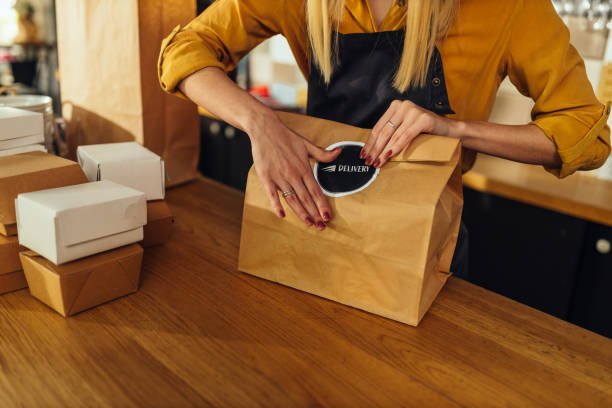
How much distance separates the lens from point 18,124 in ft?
3.04

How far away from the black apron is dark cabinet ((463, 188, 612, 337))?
37.2 inches

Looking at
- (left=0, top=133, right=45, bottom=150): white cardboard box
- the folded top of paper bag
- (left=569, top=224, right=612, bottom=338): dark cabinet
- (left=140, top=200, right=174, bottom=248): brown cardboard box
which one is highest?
the folded top of paper bag

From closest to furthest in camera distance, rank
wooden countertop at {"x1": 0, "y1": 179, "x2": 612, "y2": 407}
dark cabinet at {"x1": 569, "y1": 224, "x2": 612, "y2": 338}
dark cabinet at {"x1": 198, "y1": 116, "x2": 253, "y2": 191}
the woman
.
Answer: wooden countertop at {"x1": 0, "y1": 179, "x2": 612, "y2": 407}, the woman, dark cabinet at {"x1": 569, "y1": 224, "x2": 612, "y2": 338}, dark cabinet at {"x1": 198, "y1": 116, "x2": 253, "y2": 191}

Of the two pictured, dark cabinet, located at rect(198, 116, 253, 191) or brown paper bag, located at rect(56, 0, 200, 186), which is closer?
brown paper bag, located at rect(56, 0, 200, 186)

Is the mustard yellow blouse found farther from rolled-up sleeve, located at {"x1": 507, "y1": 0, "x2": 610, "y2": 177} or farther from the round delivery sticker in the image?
the round delivery sticker

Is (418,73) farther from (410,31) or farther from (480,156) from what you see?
(480,156)

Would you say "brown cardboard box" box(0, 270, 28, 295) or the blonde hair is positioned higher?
the blonde hair

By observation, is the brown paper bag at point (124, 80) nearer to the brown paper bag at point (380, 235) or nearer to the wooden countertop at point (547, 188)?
the brown paper bag at point (380, 235)

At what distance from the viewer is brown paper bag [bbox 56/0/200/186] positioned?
1163 mm

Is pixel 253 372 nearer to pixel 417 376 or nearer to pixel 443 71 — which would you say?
pixel 417 376

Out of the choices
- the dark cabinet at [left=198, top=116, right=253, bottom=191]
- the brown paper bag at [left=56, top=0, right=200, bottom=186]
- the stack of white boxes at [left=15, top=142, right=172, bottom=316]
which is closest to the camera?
the stack of white boxes at [left=15, top=142, right=172, bottom=316]

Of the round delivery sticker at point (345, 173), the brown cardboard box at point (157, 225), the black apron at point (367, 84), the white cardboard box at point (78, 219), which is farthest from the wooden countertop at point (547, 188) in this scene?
the white cardboard box at point (78, 219)

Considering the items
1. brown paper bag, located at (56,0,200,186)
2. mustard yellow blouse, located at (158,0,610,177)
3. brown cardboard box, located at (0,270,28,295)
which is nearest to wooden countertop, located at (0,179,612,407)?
brown cardboard box, located at (0,270,28,295)

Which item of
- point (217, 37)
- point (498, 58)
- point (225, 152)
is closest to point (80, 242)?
point (217, 37)
